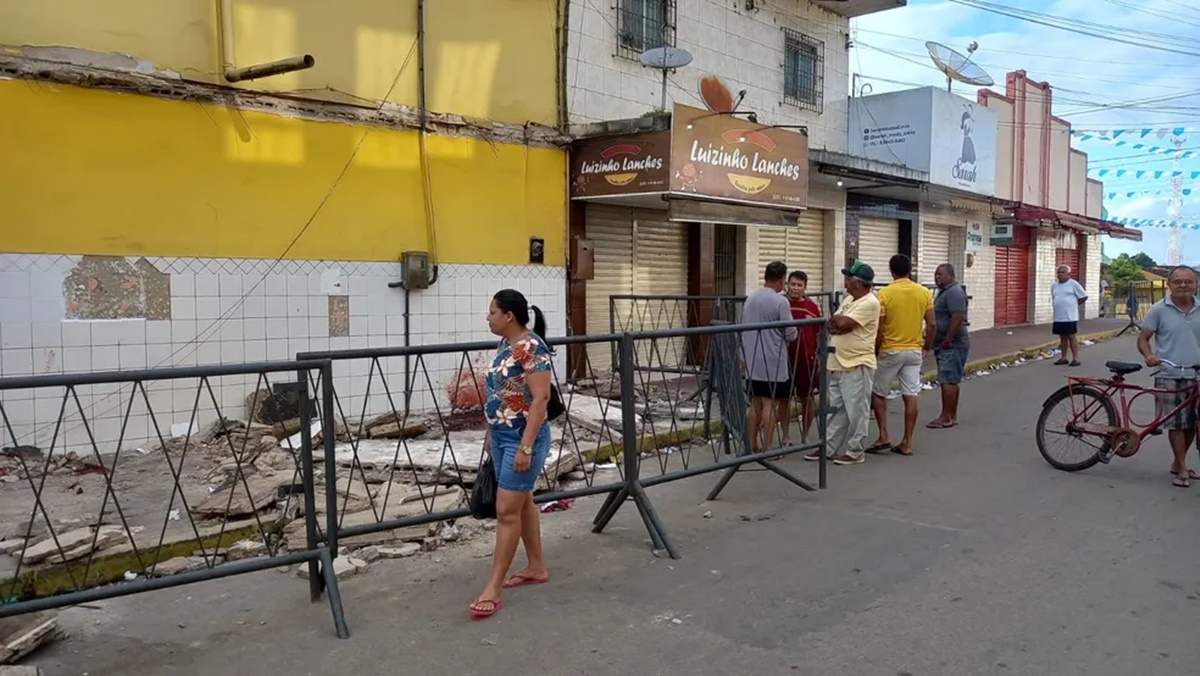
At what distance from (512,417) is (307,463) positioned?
3.40ft

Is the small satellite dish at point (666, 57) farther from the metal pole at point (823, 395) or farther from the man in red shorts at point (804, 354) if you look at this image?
the metal pole at point (823, 395)

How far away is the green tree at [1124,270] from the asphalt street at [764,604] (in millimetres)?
37967

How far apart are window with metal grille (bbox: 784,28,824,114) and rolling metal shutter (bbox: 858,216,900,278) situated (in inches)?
117

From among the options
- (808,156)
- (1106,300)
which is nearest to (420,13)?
(808,156)

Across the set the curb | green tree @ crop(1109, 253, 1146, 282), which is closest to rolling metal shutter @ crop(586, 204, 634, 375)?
the curb

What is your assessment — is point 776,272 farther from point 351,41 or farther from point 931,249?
point 931,249

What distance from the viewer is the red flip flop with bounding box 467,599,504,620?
14.2 ft

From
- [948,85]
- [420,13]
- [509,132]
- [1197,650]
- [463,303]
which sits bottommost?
[1197,650]

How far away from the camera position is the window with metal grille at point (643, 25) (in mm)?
11929

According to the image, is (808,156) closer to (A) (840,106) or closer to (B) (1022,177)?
(A) (840,106)

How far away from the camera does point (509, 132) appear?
10.4 m

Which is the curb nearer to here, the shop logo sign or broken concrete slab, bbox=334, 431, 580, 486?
the shop logo sign

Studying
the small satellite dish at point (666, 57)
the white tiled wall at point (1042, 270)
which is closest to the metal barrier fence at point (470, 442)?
the small satellite dish at point (666, 57)

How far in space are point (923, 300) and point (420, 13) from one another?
240 inches
